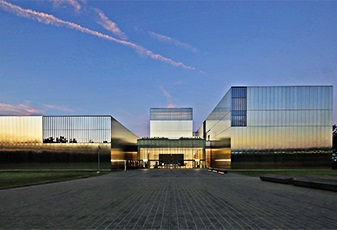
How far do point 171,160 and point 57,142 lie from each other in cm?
3065

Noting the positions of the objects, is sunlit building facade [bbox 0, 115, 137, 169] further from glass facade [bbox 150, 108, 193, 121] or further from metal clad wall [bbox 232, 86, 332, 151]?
glass facade [bbox 150, 108, 193, 121]

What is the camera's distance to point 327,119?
178 ft

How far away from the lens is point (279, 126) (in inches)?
2130

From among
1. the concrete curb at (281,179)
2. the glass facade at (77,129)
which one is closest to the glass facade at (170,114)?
the glass facade at (77,129)

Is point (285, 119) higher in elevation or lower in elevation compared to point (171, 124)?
higher

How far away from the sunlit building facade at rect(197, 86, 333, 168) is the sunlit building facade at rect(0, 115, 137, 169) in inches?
923

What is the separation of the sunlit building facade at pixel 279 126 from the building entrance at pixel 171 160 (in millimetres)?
21176

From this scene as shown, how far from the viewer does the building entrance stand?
240 ft

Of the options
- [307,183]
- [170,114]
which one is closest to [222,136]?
[170,114]

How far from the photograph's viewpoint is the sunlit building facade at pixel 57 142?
5125cm

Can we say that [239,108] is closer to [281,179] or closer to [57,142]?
[281,179]

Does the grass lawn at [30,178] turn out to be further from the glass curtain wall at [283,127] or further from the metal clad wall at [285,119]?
the metal clad wall at [285,119]

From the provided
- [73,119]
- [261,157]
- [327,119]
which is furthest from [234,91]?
[73,119]

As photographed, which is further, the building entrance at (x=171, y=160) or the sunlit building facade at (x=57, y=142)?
the building entrance at (x=171, y=160)
